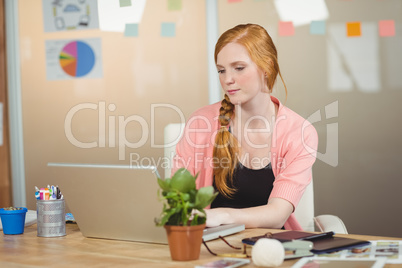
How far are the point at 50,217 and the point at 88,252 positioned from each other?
0.96 ft

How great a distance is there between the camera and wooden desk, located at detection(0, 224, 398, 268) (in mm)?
1321

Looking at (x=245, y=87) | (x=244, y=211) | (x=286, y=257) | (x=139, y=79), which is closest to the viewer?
(x=286, y=257)

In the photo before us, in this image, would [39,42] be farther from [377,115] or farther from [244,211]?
[244,211]

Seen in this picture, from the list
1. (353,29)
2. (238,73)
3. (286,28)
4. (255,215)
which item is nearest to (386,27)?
(353,29)

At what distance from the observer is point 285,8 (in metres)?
3.30

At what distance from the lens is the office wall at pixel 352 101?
316 centimetres

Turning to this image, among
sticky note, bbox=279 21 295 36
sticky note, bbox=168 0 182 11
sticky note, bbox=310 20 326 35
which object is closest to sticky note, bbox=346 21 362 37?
sticky note, bbox=310 20 326 35

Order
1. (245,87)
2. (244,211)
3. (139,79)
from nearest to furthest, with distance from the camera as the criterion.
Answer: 1. (244,211)
2. (245,87)
3. (139,79)

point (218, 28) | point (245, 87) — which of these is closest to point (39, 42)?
point (218, 28)

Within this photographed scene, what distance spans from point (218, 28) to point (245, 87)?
1.40 m

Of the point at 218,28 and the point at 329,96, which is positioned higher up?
the point at 218,28

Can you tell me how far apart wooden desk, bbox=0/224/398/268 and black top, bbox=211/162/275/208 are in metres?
0.46

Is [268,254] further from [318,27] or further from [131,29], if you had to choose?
[131,29]

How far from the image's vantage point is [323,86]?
3.28 m
